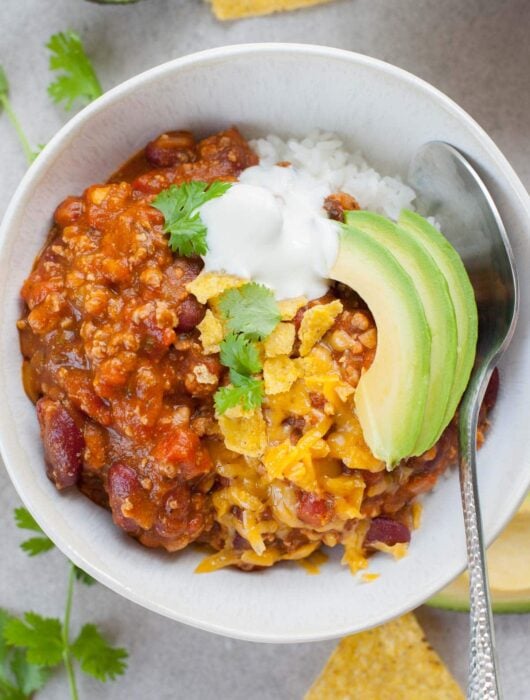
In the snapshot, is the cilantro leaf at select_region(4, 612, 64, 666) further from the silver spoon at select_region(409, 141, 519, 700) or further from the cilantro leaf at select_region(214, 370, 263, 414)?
the silver spoon at select_region(409, 141, 519, 700)

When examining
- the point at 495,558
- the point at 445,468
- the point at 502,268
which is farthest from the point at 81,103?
the point at 495,558

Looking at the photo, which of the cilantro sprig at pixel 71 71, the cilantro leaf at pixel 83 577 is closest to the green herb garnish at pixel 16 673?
the cilantro leaf at pixel 83 577

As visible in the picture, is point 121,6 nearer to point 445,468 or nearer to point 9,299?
point 9,299

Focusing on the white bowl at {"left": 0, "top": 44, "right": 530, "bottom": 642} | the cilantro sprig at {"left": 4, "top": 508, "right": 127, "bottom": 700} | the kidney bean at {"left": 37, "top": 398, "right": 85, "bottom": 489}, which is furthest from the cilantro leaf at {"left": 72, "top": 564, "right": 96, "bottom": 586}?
the kidney bean at {"left": 37, "top": 398, "right": 85, "bottom": 489}

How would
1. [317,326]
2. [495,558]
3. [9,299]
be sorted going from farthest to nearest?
[495,558]
[9,299]
[317,326]

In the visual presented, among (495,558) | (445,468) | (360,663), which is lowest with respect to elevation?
(360,663)
